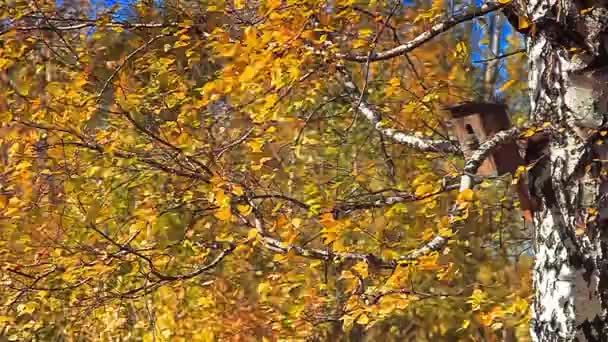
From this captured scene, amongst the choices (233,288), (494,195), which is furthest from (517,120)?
(233,288)

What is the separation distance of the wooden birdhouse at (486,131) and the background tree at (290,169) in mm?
62

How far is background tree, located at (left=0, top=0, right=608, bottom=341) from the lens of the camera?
9.18ft

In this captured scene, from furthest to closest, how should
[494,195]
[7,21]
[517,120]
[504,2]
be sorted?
[517,120], [494,195], [7,21], [504,2]

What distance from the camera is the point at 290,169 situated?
5.06 m

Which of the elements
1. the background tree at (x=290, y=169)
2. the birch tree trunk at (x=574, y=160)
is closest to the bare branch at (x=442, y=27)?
the background tree at (x=290, y=169)

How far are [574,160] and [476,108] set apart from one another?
423 mm

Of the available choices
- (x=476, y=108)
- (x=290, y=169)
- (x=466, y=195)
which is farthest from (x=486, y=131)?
(x=290, y=169)

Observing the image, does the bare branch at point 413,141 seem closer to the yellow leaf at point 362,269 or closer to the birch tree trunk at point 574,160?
the birch tree trunk at point 574,160

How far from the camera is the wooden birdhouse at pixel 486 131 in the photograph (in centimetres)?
298

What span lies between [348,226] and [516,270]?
288cm

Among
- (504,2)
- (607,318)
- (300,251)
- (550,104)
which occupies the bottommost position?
(607,318)

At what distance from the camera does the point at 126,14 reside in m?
3.97

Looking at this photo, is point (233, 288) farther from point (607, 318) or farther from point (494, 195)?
point (607, 318)

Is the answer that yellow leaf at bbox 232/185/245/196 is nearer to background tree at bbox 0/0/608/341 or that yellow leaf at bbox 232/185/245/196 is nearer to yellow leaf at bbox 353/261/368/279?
background tree at bbox 0/0/608/341
